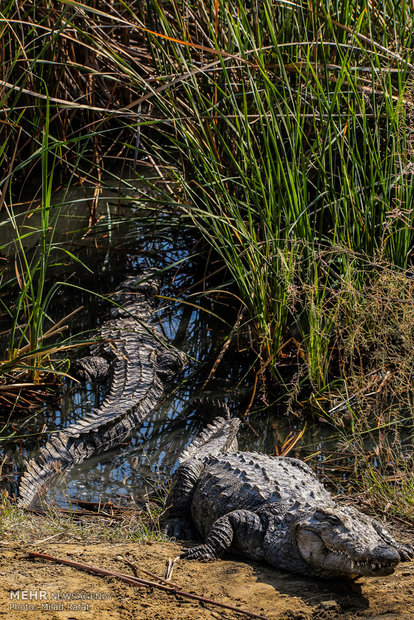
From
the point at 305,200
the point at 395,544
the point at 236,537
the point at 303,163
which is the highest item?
the point at 303,163

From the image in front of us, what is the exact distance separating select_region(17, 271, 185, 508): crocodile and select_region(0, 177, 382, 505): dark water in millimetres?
87

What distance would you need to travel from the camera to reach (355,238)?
4.18 m

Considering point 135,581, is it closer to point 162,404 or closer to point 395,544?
point 395,544

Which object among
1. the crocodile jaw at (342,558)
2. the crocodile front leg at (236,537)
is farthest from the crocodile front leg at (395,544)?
the crocodile front leg at (236,537)

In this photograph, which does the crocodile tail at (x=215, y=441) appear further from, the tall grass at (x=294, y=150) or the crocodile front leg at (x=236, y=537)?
the crocodile front leg at (x=236, y=537)

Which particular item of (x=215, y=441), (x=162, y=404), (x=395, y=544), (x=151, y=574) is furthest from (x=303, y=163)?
(x=151, y=574)

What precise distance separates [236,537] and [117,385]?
2037mm

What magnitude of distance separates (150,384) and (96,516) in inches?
60.0

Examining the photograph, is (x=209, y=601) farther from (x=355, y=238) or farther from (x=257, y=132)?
(x=257, y=132)

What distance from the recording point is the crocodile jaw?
88.1 inches

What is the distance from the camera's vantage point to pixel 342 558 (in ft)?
7.63

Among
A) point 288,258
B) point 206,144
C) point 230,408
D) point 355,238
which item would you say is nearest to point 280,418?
point 230,408

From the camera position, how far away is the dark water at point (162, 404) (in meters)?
3.71

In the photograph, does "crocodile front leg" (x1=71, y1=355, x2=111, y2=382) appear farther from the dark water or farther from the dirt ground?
the dirt ground
